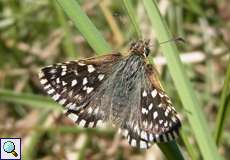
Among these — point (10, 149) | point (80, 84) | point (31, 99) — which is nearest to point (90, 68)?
point (80, 84)

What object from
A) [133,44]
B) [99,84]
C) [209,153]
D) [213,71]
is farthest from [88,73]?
[213,71]

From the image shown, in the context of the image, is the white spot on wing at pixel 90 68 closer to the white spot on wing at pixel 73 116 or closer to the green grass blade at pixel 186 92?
the white spot on wing at pixel 73 116

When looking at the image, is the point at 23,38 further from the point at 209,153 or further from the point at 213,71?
the point at 209,153

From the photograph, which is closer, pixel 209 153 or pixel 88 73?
pixel 209 153

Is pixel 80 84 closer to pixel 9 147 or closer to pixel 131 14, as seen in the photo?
pixel 131 14

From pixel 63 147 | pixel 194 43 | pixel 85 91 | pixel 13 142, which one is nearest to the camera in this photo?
pixel 85 91

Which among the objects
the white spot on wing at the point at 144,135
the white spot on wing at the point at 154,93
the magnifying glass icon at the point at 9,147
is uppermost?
the magnifying glass icon at the point at 9,147

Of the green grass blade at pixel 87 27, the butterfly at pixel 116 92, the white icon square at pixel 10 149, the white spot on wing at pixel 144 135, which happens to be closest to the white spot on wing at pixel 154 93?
the butterfly at pixel 116 92
